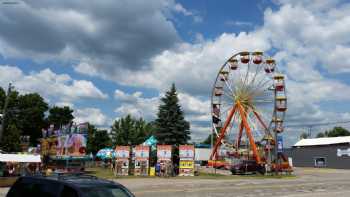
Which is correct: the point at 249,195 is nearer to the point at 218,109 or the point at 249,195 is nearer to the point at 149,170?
the point at 149,170

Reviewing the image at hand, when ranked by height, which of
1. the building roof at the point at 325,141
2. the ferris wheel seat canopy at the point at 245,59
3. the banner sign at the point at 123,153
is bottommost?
the banner sign at the point at 123,153

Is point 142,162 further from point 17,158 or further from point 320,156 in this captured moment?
point 320,156

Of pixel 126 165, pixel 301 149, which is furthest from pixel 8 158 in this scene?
pixel 301 149

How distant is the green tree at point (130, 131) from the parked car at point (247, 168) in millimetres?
41954

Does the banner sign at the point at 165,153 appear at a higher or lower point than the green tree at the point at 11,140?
lower

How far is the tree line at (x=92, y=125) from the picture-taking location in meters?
57.4

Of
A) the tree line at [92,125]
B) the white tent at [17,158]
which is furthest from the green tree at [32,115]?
the white tent at [17,158]

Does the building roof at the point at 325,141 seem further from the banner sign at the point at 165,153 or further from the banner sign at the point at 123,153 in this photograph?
the banner sign at the point at 123,153

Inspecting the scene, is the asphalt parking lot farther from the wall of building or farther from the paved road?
the wall of building

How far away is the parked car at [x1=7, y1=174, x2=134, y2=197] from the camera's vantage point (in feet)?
24.9

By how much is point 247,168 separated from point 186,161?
9.16m

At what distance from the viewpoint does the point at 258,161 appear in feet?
173

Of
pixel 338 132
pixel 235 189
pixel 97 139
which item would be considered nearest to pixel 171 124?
pixel 235 189

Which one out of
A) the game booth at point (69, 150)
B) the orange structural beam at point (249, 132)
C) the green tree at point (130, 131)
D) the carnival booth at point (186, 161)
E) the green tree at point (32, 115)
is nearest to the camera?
the carnival booth at point (186, 161)
